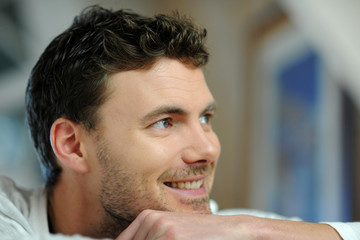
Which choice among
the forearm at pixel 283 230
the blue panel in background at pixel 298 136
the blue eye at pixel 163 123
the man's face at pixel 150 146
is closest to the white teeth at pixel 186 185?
the man's face at pixel 150 146

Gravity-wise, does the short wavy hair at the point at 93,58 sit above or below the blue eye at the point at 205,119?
above

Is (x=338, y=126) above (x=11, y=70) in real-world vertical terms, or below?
below

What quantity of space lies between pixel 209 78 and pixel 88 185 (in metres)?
2.11

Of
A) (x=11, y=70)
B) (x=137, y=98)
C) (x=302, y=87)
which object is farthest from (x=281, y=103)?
(x=11, y=70)

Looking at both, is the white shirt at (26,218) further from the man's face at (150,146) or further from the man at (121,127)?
the man's face at (150,146)

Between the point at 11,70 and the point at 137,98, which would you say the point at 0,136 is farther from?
the point at 137,98

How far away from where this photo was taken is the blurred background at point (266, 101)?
204cm

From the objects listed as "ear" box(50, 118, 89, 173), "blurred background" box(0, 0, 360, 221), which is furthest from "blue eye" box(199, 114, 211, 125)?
"blurred background" box(0, 0, 360, 221)

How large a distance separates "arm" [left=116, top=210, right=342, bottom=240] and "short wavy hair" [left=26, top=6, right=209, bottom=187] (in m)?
0.40

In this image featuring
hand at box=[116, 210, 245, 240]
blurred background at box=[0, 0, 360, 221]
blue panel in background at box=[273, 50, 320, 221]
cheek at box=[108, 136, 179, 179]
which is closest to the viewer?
hand at box=[116, 210, 245, 240]

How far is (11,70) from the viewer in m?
Result: 3.36

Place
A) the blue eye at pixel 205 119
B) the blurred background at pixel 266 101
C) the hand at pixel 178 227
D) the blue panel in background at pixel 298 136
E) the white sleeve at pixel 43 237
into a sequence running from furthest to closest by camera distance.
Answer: the blue panel in background at pixel 298 136 < the blurred background at pixel 266 101 < the blue eye at pixel 205 119 < the white sleeve at pixel 43 237 < the hand at pixel 178 227

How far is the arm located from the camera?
32.5 inches

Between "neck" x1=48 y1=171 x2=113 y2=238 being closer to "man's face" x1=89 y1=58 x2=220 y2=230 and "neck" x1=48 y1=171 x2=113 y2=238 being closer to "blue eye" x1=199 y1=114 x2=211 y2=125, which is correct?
"man's face" x1=89 y1=58 x2=220 y2=230
